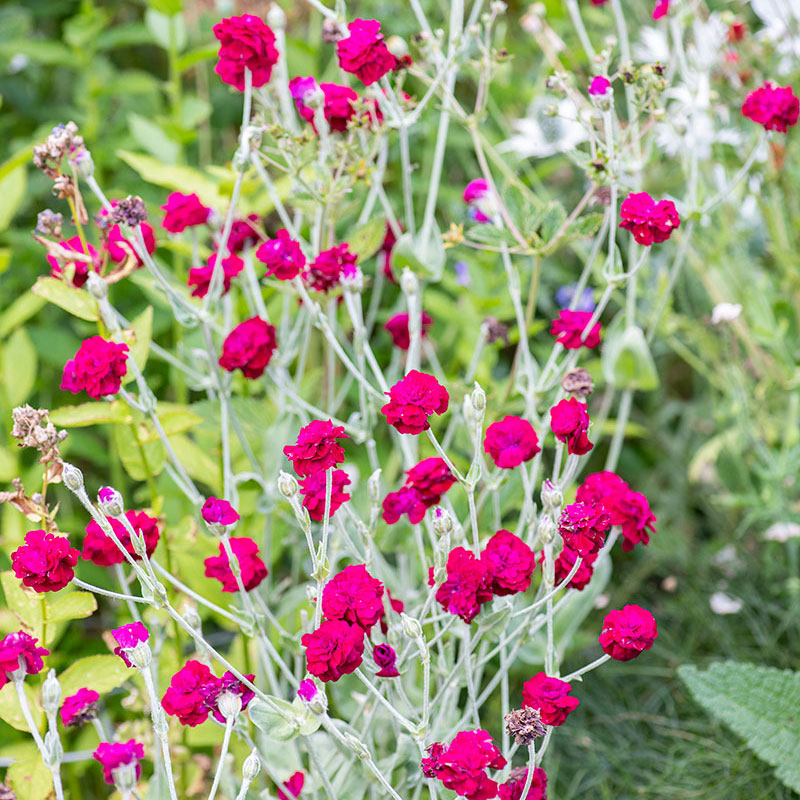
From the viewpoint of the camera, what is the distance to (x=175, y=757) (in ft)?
2.96

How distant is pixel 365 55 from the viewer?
2.55 feet

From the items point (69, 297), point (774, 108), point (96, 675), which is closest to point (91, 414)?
point (69, 297)

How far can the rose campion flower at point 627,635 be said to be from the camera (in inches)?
24.8

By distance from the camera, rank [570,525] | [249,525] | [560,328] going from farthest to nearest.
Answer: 1. [249,525]
2. [560,328]
3. [570,525]

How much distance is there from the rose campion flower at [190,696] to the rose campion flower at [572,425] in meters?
0.30

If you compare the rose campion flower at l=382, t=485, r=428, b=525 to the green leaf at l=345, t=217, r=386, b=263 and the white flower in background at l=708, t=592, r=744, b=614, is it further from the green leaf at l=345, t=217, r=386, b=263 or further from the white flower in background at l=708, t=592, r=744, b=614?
the white flower in background at l=708, t=592, r=744, b=614

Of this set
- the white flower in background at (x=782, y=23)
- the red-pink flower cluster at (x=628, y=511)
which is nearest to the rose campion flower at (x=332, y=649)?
the red-pink flower cluster at (x=628, y=511)

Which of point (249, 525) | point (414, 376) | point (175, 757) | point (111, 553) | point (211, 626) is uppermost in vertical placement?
point (414, 376)

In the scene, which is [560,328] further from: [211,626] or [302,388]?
[211,626]

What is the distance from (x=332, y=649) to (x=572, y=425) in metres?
0.23

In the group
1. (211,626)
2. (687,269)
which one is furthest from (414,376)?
(687,269)

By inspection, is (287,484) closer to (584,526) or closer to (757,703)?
(584,526)

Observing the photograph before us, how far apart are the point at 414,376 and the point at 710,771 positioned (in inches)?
25.6

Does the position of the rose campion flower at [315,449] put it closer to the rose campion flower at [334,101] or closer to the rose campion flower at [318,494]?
the rose campion flower at [318,494]
